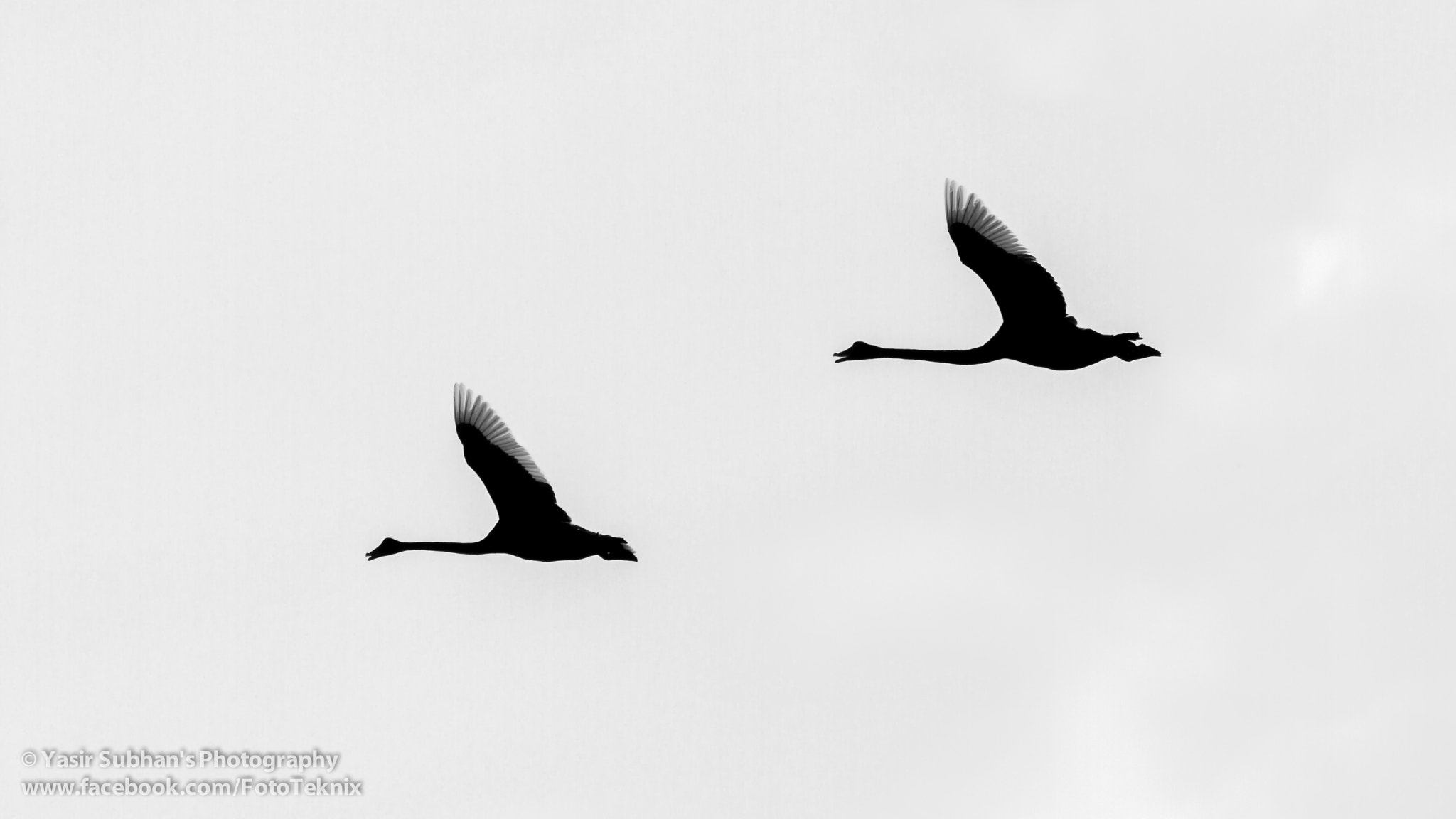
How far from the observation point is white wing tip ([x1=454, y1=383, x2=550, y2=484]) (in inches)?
1428

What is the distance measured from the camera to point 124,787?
133 ft

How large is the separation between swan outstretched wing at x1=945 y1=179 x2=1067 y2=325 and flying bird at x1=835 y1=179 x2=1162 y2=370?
0.01 metres

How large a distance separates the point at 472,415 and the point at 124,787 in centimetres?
1025

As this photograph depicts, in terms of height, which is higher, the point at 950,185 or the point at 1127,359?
the point at 950,185

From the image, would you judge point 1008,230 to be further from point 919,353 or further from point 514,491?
point 514,491

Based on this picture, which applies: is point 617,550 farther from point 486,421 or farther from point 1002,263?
point 1002,263

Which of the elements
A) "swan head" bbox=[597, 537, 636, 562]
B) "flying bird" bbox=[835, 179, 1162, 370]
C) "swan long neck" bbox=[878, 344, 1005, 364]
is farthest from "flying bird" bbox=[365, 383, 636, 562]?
"flying bird" bbox=[835, 179, 1162, 370]

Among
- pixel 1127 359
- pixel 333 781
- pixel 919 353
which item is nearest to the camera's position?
pixel 1127 359

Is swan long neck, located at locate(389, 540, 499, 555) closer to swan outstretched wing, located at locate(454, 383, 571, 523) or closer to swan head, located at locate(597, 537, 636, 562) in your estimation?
swan outstretched wing, located at locate(454, 383, 571, 523)

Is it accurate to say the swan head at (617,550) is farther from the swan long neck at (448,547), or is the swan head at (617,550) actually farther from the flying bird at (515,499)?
the swan long neck at (448,547)

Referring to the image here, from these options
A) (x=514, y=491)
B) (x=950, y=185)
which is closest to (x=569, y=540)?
(x=514, y=491)

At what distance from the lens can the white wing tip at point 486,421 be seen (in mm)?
36281

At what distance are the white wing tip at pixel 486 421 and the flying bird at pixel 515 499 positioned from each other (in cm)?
1

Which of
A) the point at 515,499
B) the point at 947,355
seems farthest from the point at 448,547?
the point at 947,355
